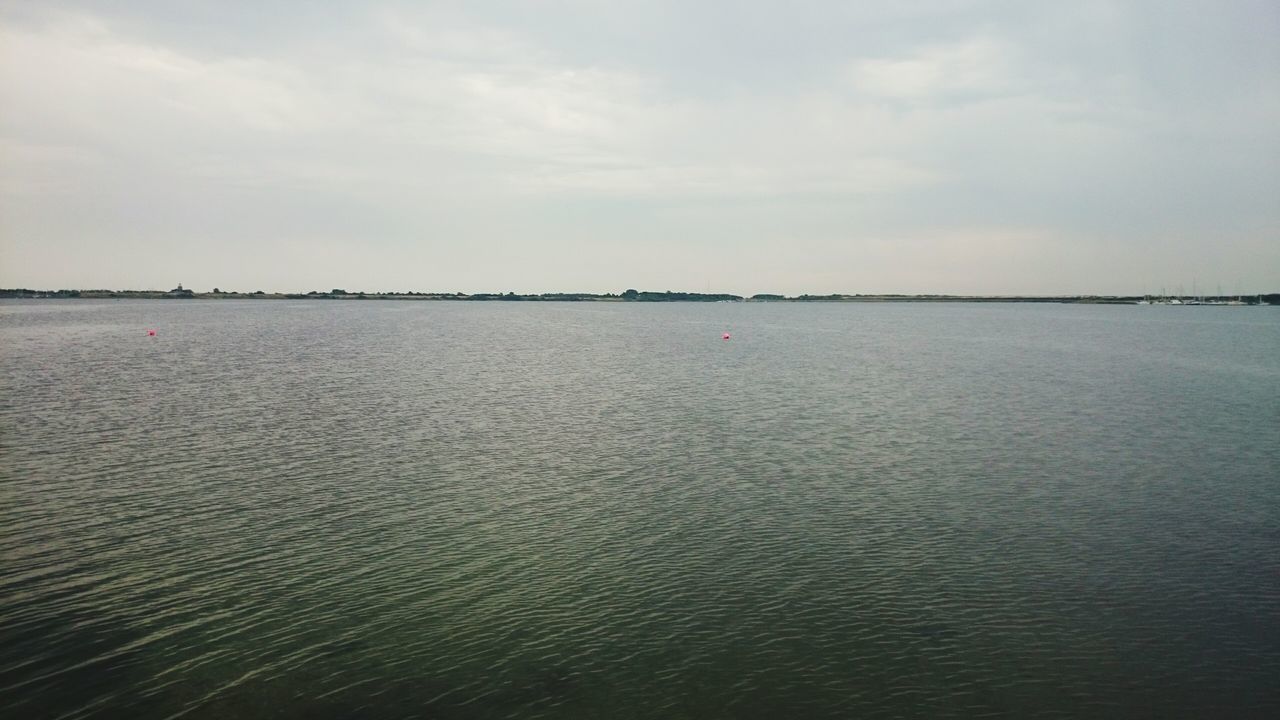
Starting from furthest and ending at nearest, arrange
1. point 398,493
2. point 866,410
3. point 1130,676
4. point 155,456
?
1. point 866,410
2. point 155,456
3. point 398,493
4. point 1130,676

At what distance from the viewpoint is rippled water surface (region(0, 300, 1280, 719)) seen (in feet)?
58.2

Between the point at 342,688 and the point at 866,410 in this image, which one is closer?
the point at 342,688

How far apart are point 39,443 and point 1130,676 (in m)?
48.4

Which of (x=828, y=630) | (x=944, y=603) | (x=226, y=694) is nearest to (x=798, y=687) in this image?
(x=828, y=630)

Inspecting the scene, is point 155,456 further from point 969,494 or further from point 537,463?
point 969,494

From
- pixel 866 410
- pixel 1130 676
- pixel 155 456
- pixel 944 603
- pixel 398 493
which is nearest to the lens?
pixel 1130 676

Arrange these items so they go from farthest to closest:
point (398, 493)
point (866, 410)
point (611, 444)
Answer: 1. point (866, 410)
2. point (611, 444)
3. point (398, 493)

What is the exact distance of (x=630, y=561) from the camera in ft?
83.4

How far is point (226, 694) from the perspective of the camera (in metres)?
17.1

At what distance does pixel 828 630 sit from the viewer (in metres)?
20.5

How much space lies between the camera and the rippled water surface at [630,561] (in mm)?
17750

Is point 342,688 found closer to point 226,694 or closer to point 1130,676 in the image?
point 226,694

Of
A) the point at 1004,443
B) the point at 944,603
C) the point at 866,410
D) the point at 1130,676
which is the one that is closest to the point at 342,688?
the point at 944,603

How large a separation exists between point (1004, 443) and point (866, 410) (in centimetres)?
1279
